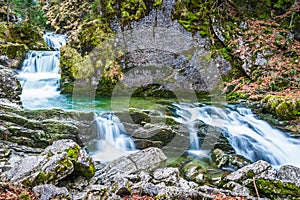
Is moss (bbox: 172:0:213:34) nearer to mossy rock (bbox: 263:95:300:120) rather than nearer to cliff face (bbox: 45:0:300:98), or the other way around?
cliff face (bbox: 45:0:300:98)

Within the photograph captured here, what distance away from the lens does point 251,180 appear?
379 centimetres

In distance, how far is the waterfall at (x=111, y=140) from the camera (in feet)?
17.5

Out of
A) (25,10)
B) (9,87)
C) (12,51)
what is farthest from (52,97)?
(25,10)

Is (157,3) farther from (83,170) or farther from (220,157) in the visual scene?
(83,170)

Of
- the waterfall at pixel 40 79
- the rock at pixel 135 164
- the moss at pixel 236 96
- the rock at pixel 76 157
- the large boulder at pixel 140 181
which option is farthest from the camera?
the moss at pixel 236 96

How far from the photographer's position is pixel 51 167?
9.84 feet

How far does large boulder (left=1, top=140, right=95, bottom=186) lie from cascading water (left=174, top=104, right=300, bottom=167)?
312 cm

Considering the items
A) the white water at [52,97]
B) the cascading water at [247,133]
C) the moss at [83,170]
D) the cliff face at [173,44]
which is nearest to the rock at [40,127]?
the white water at [52,97]

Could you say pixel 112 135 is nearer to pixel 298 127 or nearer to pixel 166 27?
A: pixel 298 127

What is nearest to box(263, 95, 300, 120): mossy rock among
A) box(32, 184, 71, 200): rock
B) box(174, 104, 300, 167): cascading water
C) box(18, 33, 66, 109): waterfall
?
box(174, 104, 300, 167): cascading water

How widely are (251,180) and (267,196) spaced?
12.6 inches

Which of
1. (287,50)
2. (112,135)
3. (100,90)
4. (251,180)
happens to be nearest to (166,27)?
(100,90)

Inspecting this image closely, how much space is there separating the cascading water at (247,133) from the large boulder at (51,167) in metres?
3.12

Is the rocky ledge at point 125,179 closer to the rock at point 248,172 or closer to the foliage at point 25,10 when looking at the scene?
the rock at point 248,172
